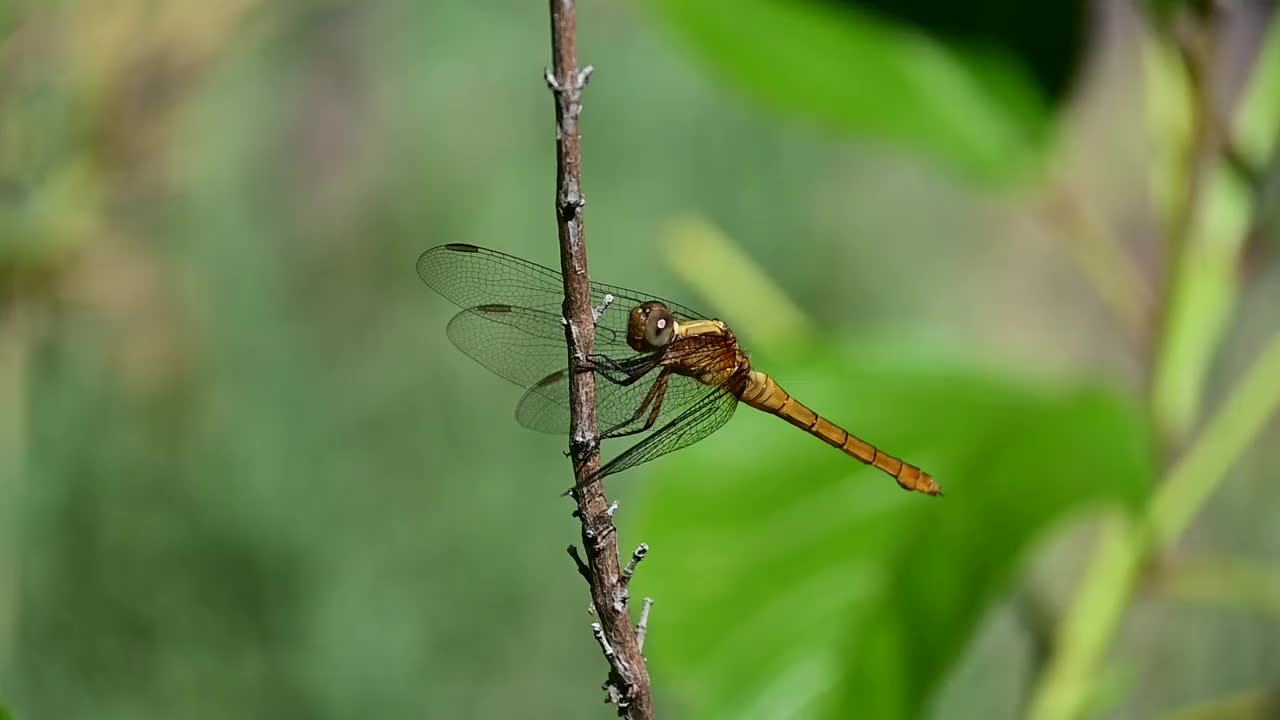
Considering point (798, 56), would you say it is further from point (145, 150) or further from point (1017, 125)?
point (145, 150)

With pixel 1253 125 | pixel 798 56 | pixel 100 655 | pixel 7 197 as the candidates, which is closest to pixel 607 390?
pixel 798 56

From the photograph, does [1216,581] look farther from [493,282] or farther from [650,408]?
[493,282]

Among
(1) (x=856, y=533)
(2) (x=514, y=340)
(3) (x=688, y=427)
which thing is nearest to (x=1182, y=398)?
(1) (x=856, y=533)

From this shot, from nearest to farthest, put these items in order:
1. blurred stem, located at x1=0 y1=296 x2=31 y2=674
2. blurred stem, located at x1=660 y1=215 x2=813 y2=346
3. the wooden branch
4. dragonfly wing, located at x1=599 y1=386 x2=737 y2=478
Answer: the wooden branch, dragonfly wing, located at x1=599 y1=386 x2=737 y2=478, blurred stem, located at x1=660 y1=215 x2=813 y2=346, blurred stem, located at x1=0 y1=296 x2=31 y2=674

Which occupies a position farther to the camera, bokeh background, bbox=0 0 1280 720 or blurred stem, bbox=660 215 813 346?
blurred stem, bbox=660 215 813 346

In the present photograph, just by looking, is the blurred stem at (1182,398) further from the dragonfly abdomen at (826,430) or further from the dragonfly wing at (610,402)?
the dragonfly wing at (610,402)

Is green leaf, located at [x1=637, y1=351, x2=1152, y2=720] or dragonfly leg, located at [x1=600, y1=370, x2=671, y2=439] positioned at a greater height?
dragonfly leg, located at [x1=600, y1=370, x2=671, y2=439]

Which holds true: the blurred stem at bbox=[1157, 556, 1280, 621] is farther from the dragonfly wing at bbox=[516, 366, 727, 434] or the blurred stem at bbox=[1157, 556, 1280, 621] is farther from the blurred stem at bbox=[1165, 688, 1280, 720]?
the dragonfly wing at bbox=[516, 366, 727, 434]

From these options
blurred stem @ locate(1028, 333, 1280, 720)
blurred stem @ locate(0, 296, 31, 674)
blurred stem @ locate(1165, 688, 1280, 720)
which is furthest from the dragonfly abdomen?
blurred stem @ locate(0, 296, 31, 674)
